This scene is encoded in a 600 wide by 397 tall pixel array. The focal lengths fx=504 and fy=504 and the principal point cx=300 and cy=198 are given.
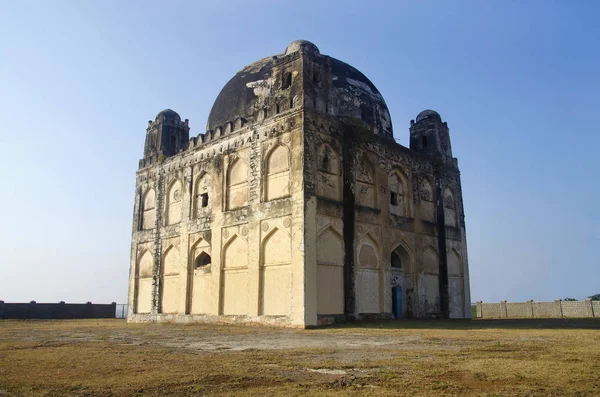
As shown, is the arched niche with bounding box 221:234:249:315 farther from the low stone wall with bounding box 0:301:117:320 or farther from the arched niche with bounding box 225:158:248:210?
the low stone wall with bounding box 0:301:117:320

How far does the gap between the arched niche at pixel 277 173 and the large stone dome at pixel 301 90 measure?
5.62ft

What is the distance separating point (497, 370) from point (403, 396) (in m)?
2.13

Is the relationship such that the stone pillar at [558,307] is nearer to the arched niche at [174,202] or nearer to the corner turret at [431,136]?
the corner turret at [431,136]

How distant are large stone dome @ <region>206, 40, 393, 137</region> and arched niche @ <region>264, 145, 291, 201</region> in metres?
1.71

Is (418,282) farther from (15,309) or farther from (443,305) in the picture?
(15,309)

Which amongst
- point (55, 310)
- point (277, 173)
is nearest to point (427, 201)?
point (277, 173)

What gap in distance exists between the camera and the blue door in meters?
20.0

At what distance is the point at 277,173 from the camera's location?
18344 millimetres

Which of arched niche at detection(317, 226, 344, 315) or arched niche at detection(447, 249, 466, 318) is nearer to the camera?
arched niche at detection(317, 226, 344, 315)

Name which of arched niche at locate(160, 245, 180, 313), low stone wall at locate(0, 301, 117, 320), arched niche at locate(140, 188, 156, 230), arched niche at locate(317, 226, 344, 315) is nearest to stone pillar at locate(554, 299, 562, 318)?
arched niche at locate(317, 226, 344, 315)

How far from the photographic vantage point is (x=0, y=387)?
554 cm

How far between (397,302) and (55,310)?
2161 centimetres

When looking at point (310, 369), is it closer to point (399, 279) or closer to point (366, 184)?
point (366, 184)

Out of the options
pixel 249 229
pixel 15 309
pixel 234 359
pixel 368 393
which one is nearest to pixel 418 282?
pixel 249 229
